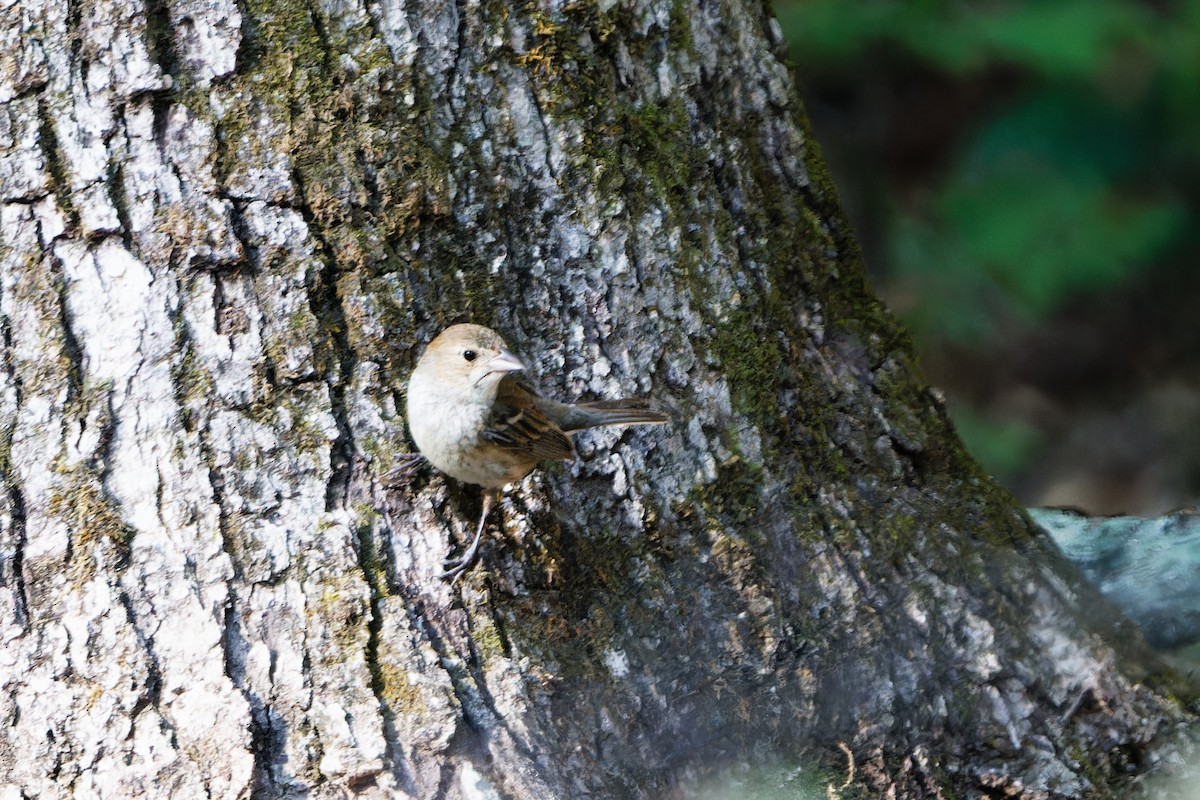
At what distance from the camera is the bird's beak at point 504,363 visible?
10.7ft

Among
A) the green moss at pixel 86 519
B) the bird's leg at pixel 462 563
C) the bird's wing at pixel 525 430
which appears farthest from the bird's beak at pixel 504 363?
the green moss at pixel 86 519

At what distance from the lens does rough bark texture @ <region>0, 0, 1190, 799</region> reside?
3.00 meters

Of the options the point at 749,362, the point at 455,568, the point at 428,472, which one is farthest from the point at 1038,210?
the point at 455,568

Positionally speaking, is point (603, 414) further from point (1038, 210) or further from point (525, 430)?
point (1038, 210)

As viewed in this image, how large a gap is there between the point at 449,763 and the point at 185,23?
2058 mm

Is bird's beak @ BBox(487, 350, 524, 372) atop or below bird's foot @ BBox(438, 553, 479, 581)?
atop

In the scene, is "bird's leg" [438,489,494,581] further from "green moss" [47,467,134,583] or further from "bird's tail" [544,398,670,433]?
"green moss" [47,467,134,583]

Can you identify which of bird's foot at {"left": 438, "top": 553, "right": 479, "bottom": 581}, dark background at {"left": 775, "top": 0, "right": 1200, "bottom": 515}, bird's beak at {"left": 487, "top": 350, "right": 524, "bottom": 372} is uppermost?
dark background at {"left": 775, "top": 0, "right": 1200, "bottom": 515}

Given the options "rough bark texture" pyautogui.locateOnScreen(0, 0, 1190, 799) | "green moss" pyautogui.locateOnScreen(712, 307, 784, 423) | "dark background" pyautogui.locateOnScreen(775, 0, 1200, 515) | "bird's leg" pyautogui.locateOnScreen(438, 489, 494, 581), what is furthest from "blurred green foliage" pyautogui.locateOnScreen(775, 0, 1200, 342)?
"bird's leg" pyautogui.locateOnScreen(438, 489, 494, 581)

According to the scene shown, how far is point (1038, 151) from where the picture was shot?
8844mm

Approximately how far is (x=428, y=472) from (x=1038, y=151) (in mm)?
7063

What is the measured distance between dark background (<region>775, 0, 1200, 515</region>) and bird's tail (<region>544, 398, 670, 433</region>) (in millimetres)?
5109

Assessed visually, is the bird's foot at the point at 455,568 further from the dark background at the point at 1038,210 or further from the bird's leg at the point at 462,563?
the dark background at the point at 1038,210

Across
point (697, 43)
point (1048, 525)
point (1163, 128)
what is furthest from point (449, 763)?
point (1163, 128)
